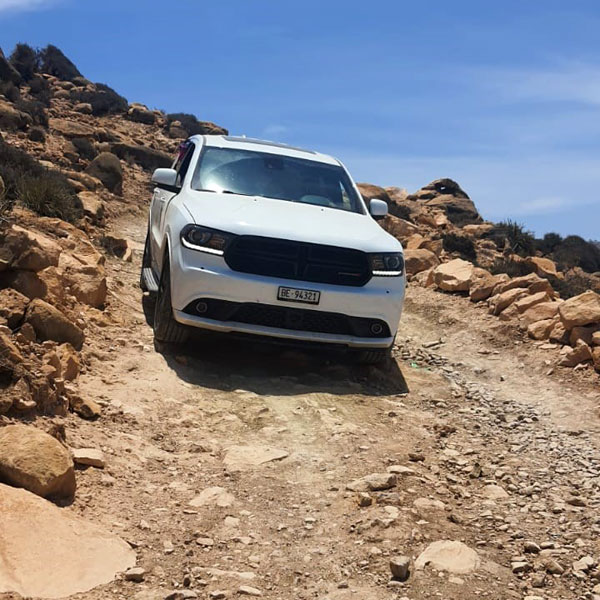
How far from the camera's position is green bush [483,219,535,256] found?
86.6ft

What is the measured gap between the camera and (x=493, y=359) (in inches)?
328

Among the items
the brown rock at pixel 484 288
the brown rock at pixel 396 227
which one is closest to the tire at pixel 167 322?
the brown rock at pixel 484 288

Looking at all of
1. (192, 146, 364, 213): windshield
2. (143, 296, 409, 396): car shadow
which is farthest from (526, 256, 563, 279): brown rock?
(143, 296, 409, 396): car shadow

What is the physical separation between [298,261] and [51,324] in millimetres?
1945

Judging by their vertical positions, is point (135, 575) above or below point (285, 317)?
below

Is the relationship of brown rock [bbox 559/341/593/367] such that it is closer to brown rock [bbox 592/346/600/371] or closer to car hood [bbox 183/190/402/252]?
brown rock [bbox 592/346/600/371]

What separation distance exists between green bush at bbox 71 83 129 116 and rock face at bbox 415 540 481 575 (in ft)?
114

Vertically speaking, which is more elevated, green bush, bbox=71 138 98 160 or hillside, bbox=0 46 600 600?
green bush, bbox=71 138 98 160

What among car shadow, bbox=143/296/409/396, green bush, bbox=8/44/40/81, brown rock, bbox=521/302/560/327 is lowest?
car shadow, bbox=143/296/409/396

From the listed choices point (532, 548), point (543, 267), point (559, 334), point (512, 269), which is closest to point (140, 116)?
point (543, 267)

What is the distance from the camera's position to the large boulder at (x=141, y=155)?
2547cm

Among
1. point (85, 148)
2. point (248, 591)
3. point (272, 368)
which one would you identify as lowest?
point (248, 591)

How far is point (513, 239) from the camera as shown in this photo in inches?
1057

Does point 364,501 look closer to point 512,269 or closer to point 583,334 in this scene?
point 583,334
